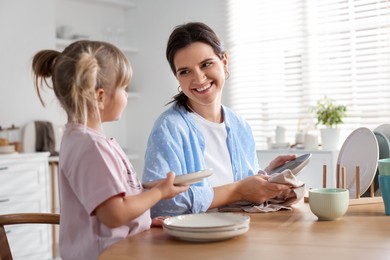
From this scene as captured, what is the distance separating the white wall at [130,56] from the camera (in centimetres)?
446

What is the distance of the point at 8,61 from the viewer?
14.6 ft

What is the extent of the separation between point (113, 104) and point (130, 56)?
4311 millimetres

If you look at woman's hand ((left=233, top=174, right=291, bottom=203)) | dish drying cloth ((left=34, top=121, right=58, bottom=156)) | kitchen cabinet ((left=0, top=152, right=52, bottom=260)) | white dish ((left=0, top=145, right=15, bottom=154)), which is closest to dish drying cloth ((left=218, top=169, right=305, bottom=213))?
woman's hand ((left=233, top=174, right=291, bottom=203))

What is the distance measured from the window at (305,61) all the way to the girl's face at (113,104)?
116 inches

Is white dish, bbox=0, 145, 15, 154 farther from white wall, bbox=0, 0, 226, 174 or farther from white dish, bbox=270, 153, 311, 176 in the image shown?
white dish, bbox=270, 153, 311, 176

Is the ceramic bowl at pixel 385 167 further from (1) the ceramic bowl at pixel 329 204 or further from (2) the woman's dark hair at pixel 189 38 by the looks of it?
(2) the woman's dark hair at pixel 189 38

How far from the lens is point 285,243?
4.04ft

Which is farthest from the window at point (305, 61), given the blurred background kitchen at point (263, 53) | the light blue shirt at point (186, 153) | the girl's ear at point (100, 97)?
the girl's ear at point (100, 97)

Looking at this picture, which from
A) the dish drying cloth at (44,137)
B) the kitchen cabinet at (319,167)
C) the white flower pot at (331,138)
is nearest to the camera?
the kitchen cabinet at (319,167)

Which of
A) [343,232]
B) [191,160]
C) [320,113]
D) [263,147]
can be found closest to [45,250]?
[263,147]

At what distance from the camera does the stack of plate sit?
1.23m

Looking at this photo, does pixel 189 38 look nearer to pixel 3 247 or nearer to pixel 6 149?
pixel 3 247

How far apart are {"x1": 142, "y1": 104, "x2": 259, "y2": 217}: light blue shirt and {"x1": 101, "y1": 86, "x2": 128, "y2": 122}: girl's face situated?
291 millimetres

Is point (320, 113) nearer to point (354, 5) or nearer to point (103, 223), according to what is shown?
point (354, 5)
